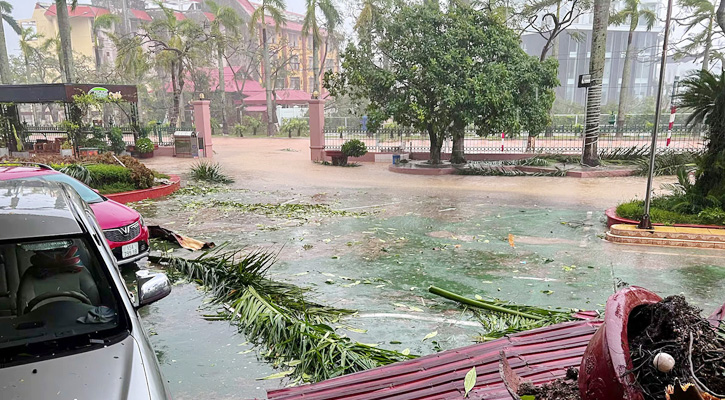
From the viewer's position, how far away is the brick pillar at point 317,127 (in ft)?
74.2

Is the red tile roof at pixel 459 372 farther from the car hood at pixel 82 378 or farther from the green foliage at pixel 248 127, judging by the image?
the green foliage at pixel 248 127

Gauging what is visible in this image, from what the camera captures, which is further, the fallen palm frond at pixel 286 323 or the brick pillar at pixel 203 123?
the brick pillar at pixel 203 123

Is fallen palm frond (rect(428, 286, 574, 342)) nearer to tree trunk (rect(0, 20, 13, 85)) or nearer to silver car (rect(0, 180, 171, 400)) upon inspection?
silver car (rect(0, 180, 171, 400))

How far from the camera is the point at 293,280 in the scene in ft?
22.5

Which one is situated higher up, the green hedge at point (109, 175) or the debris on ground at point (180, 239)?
the green hedge at point (109, 175)

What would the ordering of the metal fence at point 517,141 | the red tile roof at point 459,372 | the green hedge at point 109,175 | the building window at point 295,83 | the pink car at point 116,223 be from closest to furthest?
1. the red tile roof at point 459,372
2. the pink car at point 116,223
3. the green hedge at point 109,175
4. the metal fence at point 517,141
5. the building window at point 295,83

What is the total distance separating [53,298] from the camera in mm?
3311

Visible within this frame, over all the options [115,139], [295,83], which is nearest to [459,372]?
[115,139]

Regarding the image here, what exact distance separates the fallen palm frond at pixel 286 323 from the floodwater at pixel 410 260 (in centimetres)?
21

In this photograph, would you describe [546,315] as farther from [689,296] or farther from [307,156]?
[307,156]

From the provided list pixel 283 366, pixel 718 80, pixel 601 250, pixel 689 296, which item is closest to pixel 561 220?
pixel 601 250

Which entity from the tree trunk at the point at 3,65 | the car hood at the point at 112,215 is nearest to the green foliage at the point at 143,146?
the tree trunk at the point at 3,65

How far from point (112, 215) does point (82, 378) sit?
488 cm

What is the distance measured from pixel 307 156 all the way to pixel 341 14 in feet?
81.3
